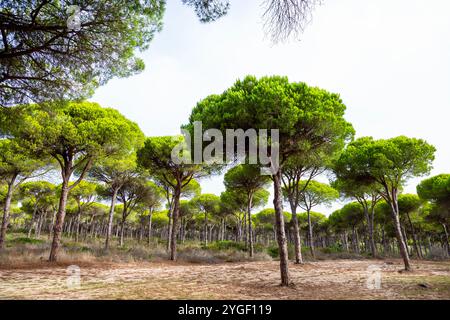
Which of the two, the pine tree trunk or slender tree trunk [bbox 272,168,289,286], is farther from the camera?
the pine tree trunk

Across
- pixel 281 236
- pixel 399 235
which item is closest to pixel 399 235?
pixel 399 235

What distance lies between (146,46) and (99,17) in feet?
4.91

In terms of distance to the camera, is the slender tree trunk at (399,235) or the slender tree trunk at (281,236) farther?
the slender tree trunk at (399,235)

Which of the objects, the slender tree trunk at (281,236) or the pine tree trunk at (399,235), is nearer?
the slender tree trunk at (281,236)

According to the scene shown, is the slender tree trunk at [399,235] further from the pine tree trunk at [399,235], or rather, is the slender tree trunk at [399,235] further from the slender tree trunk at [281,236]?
the slender tree trunk at [281,236]

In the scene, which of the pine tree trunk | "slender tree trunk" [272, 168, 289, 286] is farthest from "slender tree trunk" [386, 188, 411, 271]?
"slender tree trunk" [272, 168, 289, 286]

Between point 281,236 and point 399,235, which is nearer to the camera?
point 281,236

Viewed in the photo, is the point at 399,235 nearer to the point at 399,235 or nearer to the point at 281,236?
the point at 399,235

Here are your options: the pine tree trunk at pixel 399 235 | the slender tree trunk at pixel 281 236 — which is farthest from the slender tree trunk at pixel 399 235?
the slender tree trunk at pixel 281 236

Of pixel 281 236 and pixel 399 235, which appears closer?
pixel 281 236

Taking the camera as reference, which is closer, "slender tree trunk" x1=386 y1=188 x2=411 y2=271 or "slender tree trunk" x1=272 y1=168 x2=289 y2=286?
"slender tree trunk" x1=272 y1=168 x2=289 y2=286

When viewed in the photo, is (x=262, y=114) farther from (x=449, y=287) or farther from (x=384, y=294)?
(x=449, y=287)

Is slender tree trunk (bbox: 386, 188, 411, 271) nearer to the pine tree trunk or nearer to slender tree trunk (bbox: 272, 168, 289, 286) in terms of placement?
the pine tree trunk

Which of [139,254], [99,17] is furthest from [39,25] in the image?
[139,254]
